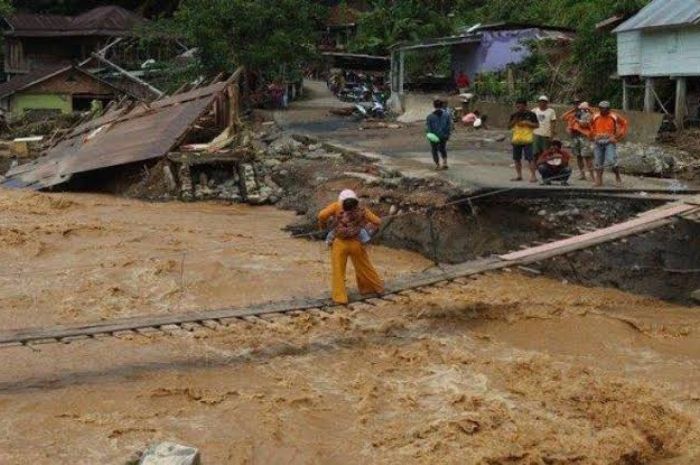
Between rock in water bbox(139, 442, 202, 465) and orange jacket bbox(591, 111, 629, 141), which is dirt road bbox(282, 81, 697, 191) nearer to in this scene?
orange jacket bbox(591, 111, 629, 141)

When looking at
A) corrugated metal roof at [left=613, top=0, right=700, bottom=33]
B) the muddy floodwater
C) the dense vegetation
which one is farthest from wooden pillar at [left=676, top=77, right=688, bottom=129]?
the muddy floodwater

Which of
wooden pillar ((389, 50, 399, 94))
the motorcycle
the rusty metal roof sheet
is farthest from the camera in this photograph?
wooden pillar ((389, 50, 399, 94))

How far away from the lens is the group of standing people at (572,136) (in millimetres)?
11586

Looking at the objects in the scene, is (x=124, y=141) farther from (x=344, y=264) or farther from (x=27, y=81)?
(x=27, y=81)

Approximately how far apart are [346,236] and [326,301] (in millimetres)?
749

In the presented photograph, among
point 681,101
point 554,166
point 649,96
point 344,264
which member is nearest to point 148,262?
point 344,264

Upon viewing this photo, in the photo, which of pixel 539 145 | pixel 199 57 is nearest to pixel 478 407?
pixel 539 145

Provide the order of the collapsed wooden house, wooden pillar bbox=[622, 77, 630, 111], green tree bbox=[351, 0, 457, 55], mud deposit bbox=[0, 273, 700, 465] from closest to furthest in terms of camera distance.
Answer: mud deposit bbox=[0, 273, 700, 465] < the collapsed wooden house < wooden pillar bbox=[622, 77, 630, 111] < green tree bbox=[351, 0, 457, 55]

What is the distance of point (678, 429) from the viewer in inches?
267

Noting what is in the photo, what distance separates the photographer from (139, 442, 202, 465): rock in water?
5.53 metres

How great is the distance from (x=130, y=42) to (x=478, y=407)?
33544 millimetres

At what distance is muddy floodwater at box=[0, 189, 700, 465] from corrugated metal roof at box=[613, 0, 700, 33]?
28.2 feet

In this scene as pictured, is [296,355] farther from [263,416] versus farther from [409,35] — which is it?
[409,35]

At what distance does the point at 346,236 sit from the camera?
27.7 ft
